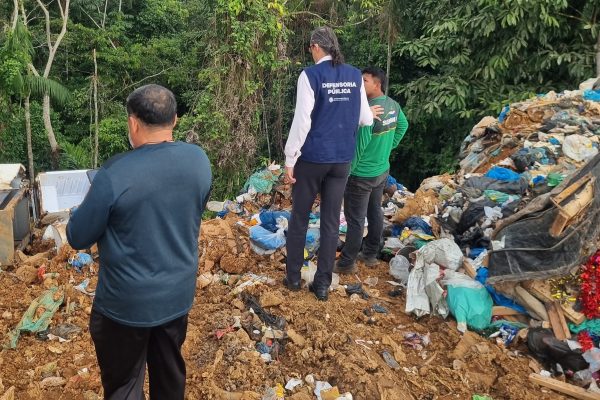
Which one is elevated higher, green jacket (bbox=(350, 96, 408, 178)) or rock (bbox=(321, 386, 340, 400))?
green jacket (bbox=(350, 96, 408, 178))

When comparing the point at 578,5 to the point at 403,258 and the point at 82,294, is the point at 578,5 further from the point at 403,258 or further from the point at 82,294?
the point at 82,294

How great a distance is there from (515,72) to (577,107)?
65.9 inches

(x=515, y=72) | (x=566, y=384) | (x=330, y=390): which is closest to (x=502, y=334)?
(x=566, y=384)

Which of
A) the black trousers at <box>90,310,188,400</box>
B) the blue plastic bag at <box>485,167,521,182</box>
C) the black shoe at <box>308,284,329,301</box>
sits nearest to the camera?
the black trousers at <box>90,310,188,400</box>

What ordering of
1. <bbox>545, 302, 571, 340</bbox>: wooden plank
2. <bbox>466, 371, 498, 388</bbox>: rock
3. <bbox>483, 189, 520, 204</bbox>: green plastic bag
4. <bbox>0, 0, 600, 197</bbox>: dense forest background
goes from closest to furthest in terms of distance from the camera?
<bbox>466, 371, 498, 388</bbox>: rock → <bbox>545, 302, 571, 340</bbox>: wooden plank → <bbox>483, 189, 520, 204</bbox>: green plastic bag → <bbox>0, 0, 600, 197</bbox>: dense forest background

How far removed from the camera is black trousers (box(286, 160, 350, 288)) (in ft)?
11.9

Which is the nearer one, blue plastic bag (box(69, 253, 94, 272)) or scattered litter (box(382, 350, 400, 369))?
scattered litter (box(382, 350, 400, 369))

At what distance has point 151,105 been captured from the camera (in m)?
1.92

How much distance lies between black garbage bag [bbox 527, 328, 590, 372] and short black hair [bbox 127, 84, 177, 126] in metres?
2.87

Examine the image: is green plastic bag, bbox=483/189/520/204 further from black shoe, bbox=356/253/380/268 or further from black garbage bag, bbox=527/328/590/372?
black garbage bag, bbox=527/328/590/372

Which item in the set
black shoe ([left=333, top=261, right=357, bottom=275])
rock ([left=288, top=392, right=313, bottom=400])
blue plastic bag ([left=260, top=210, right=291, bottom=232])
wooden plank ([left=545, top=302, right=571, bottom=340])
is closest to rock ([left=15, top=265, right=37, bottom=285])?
blue plastic bag ([left=260, top=210, right=291, bottom=232])

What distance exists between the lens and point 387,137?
4.21m

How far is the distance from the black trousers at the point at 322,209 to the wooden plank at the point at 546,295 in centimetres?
143

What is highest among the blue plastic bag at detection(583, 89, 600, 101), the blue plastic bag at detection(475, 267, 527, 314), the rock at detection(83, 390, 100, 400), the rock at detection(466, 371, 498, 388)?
the blue plastic bag at detection(583, 89, 600, 101)
